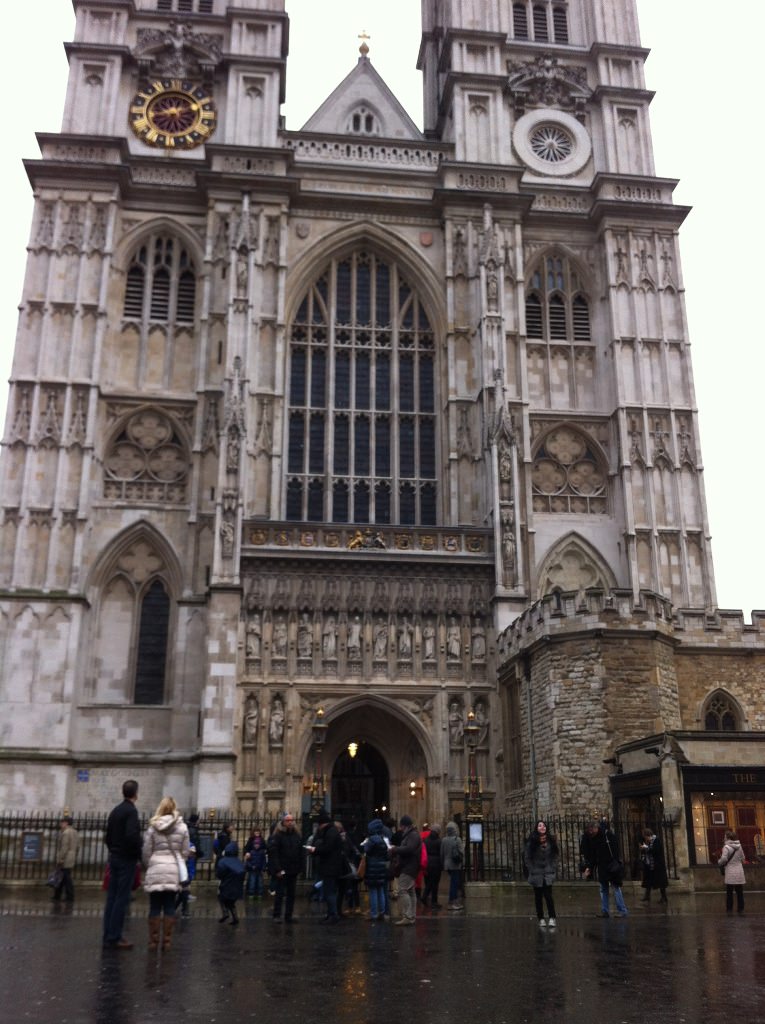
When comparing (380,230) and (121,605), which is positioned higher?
(380,230)

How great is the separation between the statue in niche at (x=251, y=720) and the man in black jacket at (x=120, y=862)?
16.2 m

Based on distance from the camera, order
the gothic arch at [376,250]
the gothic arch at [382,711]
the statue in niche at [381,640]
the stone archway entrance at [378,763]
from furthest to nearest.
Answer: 1. the gothic arch at [376,250]
2. the statue in niche at [381,640]
3. the stone archway entrance at [378,763]
4. the gothic arch at [382,711]

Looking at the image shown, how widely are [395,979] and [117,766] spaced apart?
20710 millimetres

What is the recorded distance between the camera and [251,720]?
26812 millimetres

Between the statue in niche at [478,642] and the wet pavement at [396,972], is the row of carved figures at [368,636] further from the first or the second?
the wet pavement at [396,972]

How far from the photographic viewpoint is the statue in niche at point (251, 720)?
2664 centimetres

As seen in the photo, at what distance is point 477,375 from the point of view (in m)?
32.1

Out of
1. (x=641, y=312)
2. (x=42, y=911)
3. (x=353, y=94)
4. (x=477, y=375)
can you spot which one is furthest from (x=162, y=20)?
(x=42, y=911)

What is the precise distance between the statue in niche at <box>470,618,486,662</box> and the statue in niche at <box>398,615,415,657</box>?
1.64 metres

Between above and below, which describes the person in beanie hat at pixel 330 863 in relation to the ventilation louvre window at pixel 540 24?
below

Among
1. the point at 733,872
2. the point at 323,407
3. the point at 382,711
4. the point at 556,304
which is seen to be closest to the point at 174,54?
the point at 323,407

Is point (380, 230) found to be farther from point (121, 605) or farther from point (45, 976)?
point (45, 976)

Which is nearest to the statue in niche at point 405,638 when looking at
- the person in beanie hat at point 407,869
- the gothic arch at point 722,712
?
the gothic arch at point 722,712

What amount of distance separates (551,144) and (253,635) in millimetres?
20684
